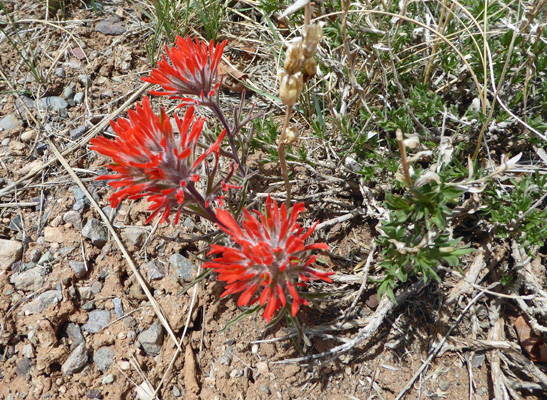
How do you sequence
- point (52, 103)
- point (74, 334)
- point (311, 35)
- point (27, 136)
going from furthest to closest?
point (52, 103) → point (27, 136) → point (74, 334) → point (311, 35)

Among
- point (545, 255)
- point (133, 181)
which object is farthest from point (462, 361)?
point (133, 181)

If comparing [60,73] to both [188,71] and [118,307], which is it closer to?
[188,71]

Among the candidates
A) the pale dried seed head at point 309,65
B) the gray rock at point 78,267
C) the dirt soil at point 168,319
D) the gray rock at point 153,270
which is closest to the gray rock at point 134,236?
the dirt soil at point 168,319

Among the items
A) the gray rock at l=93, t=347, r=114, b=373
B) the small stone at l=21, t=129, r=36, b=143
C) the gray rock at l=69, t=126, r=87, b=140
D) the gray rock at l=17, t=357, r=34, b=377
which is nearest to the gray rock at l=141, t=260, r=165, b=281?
the gray rock at l=93, t=347, r=114, b=373

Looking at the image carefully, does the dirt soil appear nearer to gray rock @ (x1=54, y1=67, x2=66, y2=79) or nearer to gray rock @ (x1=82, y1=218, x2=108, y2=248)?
gray rock @ (x1=82, y1=218, x2=108, y2=248)

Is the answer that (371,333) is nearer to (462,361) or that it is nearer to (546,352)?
(462,361)

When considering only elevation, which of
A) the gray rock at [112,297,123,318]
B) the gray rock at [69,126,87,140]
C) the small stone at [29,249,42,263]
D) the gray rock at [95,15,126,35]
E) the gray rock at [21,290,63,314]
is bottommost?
the gray rock at [112,297,123,318]

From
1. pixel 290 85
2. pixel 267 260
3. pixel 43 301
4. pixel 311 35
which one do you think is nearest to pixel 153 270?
pixel 43 301
